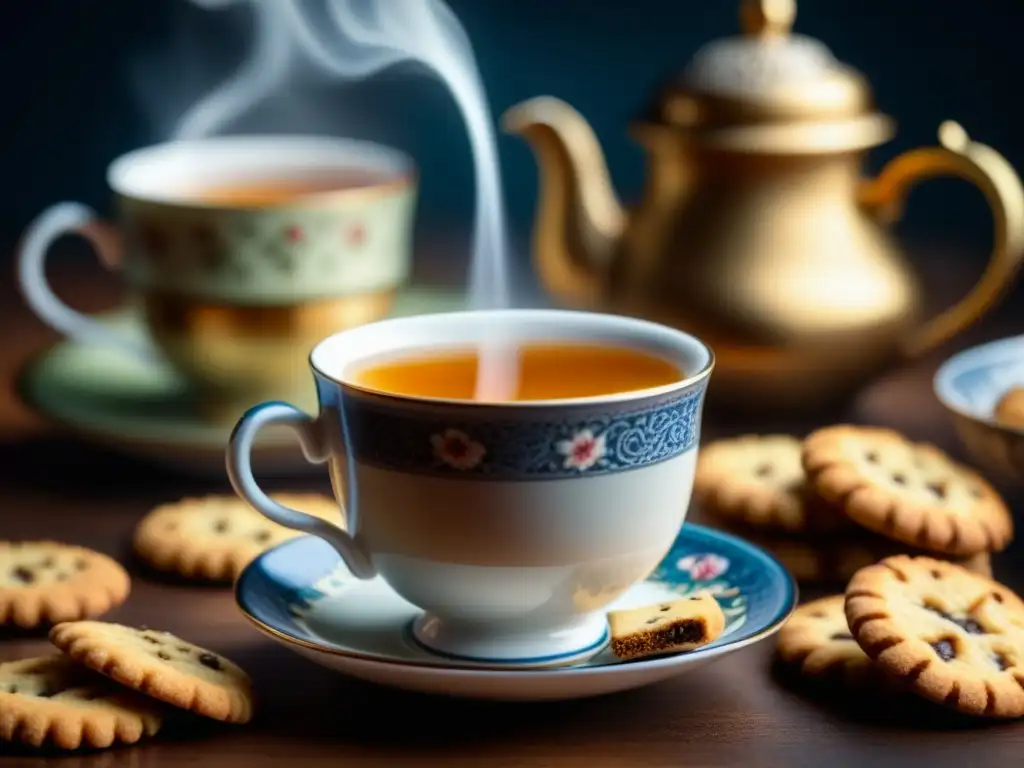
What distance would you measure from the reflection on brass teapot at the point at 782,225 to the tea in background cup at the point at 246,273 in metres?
0.16

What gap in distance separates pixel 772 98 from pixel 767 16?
0.09m

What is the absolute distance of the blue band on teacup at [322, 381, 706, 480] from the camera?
2.59 feet

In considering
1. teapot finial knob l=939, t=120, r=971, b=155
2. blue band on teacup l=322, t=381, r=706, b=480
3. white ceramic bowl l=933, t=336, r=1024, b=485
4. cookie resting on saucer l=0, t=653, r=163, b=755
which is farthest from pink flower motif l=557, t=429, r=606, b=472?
teapot finial knob l=939, t=120, r=971, b=155

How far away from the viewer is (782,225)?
50.3 inches

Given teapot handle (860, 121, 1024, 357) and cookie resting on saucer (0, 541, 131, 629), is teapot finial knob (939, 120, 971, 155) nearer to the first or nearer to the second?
teapot handle (860, 121, 1024, 357)

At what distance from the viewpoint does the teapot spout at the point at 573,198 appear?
1336 mm

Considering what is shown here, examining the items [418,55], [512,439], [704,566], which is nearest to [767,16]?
[418,55]

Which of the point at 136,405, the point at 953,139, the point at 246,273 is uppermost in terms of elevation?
the point at 953,139

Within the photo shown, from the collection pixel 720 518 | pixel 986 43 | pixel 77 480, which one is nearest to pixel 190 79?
pixel 986 43

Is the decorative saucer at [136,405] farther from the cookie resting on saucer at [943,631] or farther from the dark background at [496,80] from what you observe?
the dark background at [496,80]

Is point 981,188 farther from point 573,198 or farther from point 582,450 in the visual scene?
point 582,450

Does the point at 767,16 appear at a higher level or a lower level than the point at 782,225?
higher

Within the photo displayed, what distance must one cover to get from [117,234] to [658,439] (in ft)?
2.09

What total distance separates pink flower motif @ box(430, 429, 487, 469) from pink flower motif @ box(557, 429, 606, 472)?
0.13ft
